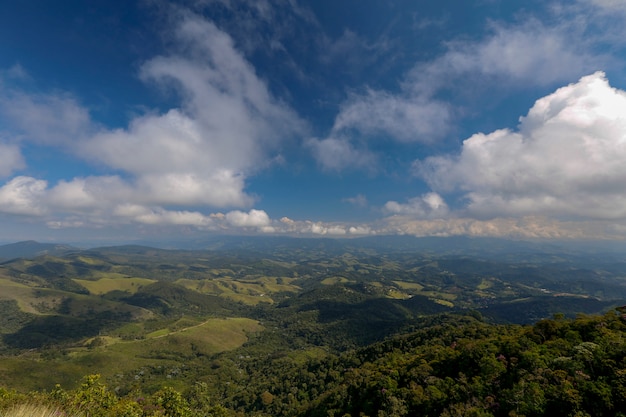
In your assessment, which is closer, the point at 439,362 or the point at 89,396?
the point at 89,396

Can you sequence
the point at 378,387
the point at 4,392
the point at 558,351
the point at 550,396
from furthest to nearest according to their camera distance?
the point at 378,387 < the point at 558,351 < the point at 4,392 < the point at 550,396

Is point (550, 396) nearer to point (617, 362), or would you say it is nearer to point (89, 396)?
point (617, 362)

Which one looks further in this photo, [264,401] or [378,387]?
[264,401]

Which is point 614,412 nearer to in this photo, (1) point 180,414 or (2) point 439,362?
(2) point 439,362

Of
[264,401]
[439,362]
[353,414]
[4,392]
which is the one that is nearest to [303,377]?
[264,401]

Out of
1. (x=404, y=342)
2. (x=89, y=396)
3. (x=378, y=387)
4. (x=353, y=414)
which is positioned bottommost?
(x=404, y=342)

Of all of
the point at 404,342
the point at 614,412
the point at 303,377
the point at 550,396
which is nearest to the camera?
the point at 614,412

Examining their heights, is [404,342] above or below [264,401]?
above

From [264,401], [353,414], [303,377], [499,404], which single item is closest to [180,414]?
[353,414]

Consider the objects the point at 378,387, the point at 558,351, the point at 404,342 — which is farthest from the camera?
the point at 404,342
